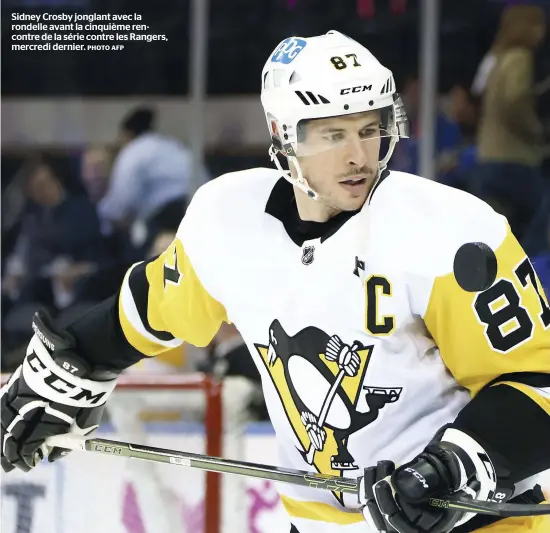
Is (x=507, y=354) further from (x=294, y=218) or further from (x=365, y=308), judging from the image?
(x=294, y=218)

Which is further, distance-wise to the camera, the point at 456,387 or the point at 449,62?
the point at 449,62

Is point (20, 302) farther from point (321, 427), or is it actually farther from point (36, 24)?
point (321, 427)

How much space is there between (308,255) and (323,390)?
0.67ft

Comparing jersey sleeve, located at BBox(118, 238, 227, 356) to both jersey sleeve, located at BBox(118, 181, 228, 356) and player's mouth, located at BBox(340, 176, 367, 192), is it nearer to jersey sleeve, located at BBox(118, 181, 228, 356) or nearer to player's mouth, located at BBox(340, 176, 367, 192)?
jersey sleeve, located at BBox(118, 181, 228, 356)

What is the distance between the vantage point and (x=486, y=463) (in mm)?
1607

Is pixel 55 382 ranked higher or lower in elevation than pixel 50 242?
lower

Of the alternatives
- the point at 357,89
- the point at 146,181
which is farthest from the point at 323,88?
the point at 146,181

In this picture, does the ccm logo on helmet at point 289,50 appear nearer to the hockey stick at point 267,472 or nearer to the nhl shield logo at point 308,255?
the nhl shield logo at point 308,255

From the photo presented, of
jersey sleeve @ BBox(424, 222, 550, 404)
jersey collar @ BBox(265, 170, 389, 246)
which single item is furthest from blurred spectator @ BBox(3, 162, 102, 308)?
jersey sleeve @ BBox(424, 222, 550, 404)

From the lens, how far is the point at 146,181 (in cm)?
341

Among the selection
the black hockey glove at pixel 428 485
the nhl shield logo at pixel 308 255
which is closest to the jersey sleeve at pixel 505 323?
the black hockey glove at pixel 428 485

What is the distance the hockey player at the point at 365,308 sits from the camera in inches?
64.2

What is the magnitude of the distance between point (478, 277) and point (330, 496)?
0.52 metres

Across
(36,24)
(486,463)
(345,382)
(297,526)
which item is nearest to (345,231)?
(345,382)
